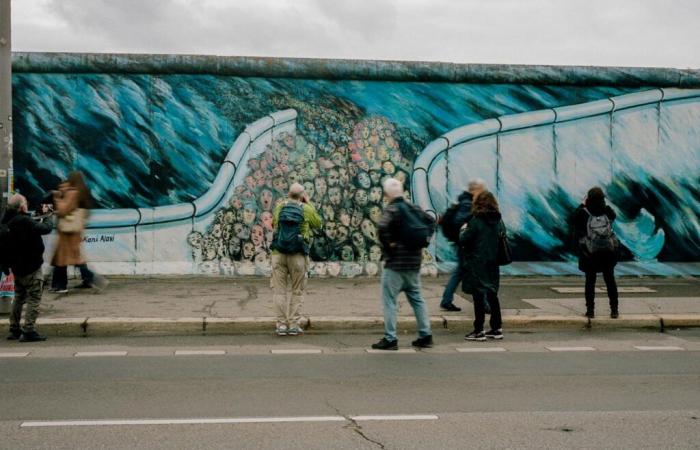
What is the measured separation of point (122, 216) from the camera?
13484 millimetres

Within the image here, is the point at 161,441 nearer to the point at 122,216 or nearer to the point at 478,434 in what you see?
the point at 478,434

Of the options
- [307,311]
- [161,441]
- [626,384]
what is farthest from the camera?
[307,311]

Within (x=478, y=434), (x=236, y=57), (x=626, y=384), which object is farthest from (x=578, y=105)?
(x=478, y=434)

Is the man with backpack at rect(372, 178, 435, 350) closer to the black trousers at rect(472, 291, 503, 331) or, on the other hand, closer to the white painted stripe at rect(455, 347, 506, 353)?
the white painted stripe at rect(455, 347, 506, 353)

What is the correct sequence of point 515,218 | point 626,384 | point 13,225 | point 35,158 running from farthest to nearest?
point 515,218 → point 35,158 → point 13,225 → point 626,384

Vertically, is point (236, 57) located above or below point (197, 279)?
above

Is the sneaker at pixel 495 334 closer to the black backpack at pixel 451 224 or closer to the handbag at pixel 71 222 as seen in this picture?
the black backpack at pixel 451 224

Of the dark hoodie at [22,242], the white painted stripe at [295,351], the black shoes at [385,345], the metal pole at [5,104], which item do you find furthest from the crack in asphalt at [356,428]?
the metal pole at [5,104]

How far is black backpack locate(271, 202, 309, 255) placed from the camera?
9758 millimetres

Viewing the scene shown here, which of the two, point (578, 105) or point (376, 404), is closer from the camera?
point (376, 404)

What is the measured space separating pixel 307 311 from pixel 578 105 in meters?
6.44

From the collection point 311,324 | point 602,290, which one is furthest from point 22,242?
point 602,290

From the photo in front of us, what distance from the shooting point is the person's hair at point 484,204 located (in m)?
9.62

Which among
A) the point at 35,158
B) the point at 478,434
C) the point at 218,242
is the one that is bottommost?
the point at 478,434
